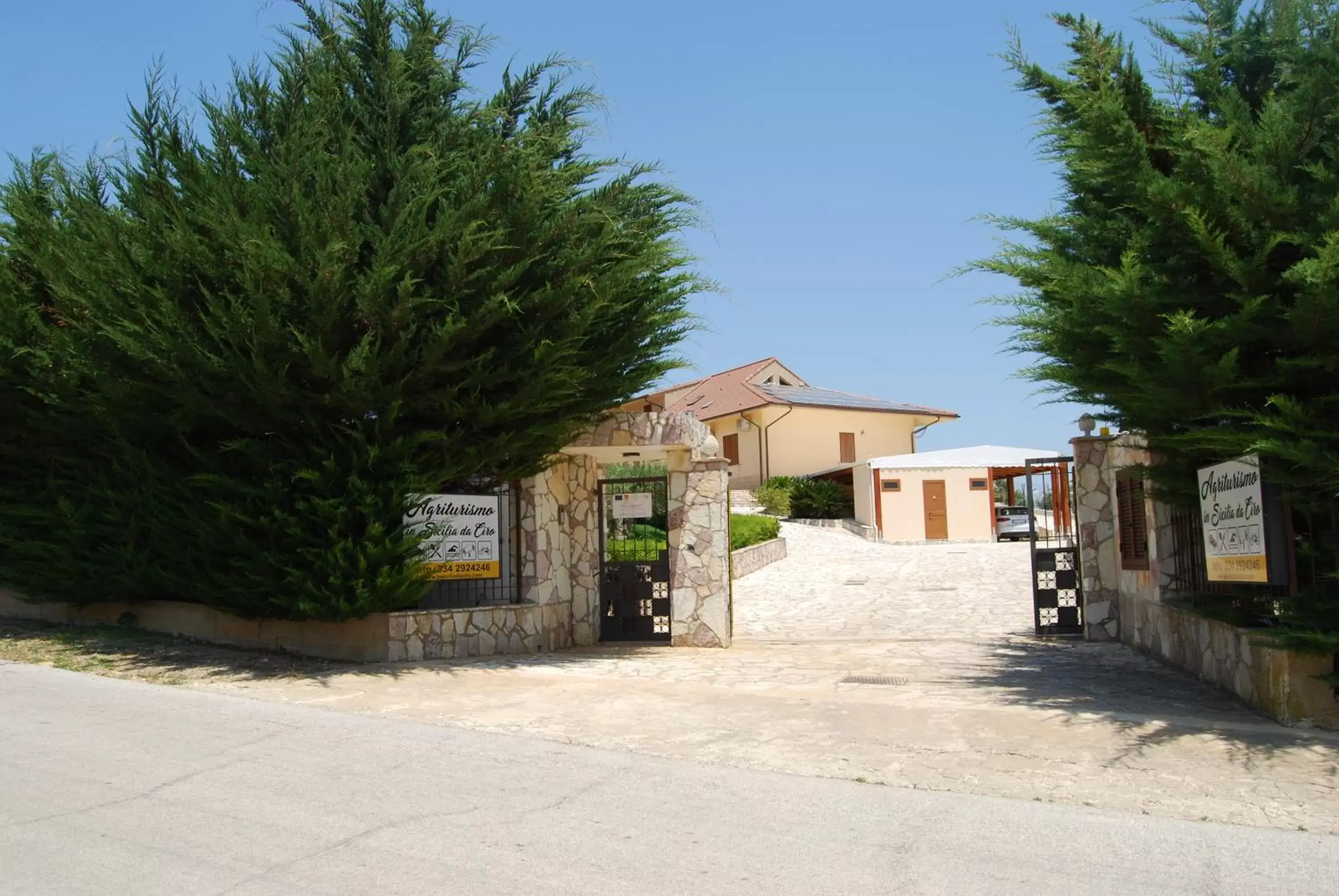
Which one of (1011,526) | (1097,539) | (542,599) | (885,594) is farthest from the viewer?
(1011,526)

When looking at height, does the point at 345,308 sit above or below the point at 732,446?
below

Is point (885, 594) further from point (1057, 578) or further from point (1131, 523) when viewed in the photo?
point (1131, 523)

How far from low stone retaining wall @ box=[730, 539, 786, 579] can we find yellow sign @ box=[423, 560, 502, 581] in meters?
11.5

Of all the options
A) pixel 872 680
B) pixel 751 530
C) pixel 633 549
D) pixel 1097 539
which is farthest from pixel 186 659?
pixel 751 530

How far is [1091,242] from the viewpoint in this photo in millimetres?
10070

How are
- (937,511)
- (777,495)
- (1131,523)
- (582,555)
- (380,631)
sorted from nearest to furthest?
(380,631), (1131,523), (582,555), (937,511), (777,495)

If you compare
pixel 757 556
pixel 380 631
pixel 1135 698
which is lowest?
pixel 1135 698

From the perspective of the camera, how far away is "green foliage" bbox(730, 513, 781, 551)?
26703 mm

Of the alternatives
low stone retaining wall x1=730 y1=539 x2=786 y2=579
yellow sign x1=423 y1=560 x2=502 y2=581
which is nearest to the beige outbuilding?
low stone retaining wall x1=730 y1=539 x2=786 y2=579

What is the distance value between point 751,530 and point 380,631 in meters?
16.7

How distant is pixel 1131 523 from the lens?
13.5 meters

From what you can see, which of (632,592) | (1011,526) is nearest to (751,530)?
(632,592)

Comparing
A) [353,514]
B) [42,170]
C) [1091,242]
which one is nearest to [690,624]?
[353,514]

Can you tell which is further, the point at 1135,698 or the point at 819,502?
the point at 819,502
